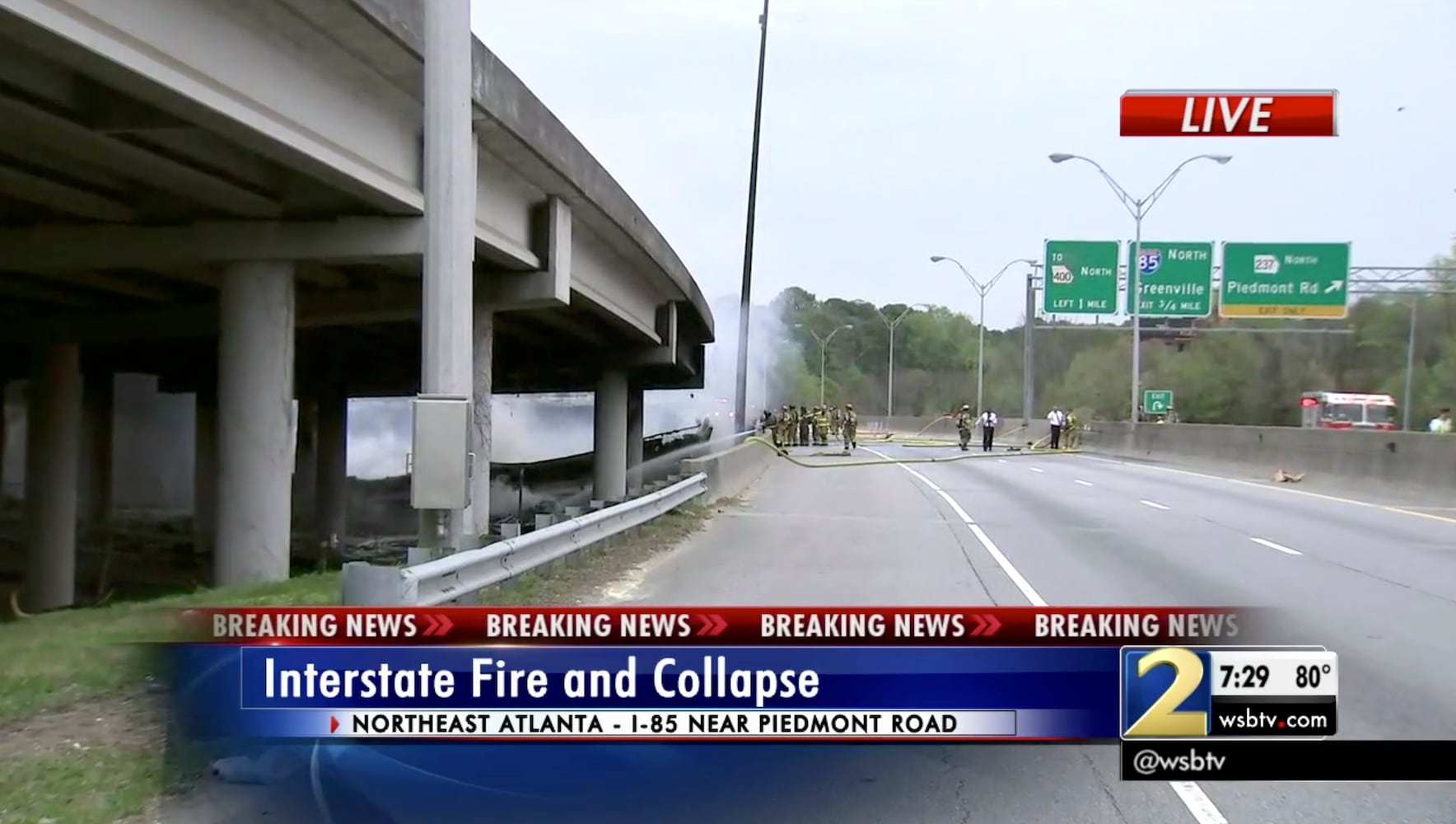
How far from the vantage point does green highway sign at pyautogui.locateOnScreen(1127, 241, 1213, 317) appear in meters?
30.9

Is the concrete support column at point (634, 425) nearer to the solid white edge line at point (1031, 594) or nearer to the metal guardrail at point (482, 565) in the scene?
the solid white edge line at point (1031, 594)

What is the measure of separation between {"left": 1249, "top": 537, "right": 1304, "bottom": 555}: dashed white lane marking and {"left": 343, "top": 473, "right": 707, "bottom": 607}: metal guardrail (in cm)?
724

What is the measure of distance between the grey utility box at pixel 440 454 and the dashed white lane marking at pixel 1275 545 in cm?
964

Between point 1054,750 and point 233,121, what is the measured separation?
27.9 feet

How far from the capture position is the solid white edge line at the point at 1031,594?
5539mm

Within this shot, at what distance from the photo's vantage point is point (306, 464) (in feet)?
158

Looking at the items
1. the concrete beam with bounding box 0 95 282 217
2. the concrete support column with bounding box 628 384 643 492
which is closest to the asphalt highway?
the concrete beam with bounding box 0 95 282 217

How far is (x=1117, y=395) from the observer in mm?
61438

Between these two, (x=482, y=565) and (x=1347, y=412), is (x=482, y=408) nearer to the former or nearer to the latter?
(x=482, y=565)

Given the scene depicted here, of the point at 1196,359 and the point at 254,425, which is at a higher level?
the point at 1196,359

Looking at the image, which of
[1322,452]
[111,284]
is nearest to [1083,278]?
[1322,452]

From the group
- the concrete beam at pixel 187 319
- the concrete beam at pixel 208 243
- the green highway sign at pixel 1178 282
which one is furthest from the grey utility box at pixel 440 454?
the green highway sign at pixel 1178 282

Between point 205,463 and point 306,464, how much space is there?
345 inches

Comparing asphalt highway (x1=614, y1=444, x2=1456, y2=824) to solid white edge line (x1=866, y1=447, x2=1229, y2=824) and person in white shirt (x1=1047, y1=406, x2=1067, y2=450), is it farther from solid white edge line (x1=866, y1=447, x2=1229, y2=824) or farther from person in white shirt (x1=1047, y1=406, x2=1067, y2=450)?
person in white shirt (x1=1047, y1=406, x2=1067, y2=450)
